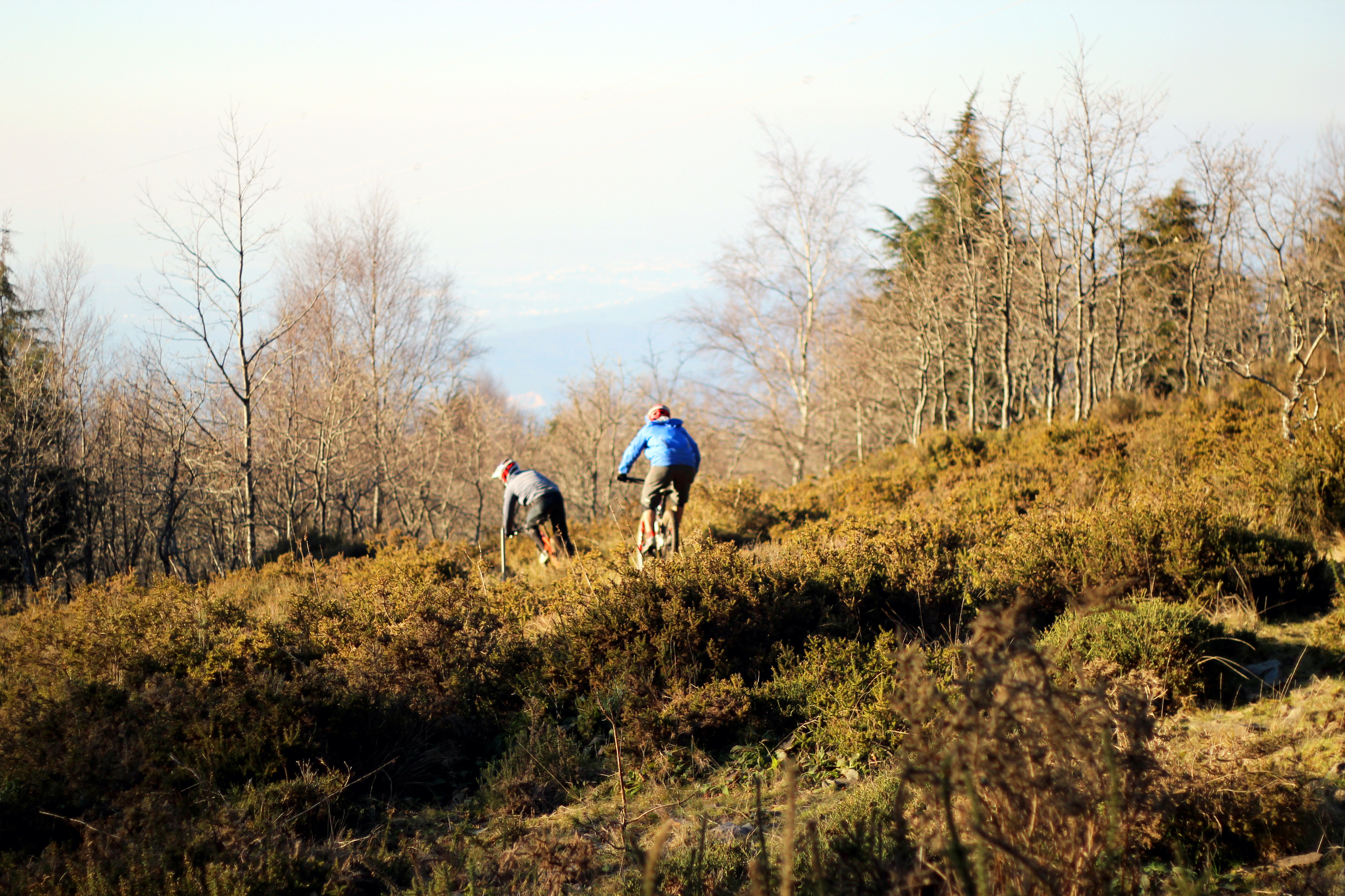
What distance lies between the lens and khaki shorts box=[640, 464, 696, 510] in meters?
8.15

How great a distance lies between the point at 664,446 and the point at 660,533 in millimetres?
1142

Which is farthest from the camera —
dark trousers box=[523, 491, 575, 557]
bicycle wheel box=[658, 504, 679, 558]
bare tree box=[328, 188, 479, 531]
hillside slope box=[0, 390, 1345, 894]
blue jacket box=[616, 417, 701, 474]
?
bare tree box=[328, 188, 479, 531]

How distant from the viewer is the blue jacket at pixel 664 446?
8.13 m

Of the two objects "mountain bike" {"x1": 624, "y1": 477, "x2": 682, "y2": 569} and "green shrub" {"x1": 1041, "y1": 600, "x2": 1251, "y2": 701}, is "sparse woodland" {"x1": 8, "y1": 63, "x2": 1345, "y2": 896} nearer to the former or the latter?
"green shrub" {"x1": 1041, "y1": 600, "x2": 1251, "y2": 701}

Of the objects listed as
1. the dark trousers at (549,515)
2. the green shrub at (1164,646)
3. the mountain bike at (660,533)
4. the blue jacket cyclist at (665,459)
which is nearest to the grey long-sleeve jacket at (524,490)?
the dark trousers at (549,515)

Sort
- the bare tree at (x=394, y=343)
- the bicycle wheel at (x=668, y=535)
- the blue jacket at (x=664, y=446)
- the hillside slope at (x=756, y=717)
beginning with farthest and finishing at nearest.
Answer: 1. the bare tree at (x=394, y=343)
2. the bicycle wheel at (x=668, y=535)
3. the blue jacket at (x=664, y=446)
4. the hillside slope at (x=756, y=717)

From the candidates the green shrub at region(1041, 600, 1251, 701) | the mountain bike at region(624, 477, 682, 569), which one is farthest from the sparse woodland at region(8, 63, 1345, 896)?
the mountain bike at region(624, 477, 682, 569)

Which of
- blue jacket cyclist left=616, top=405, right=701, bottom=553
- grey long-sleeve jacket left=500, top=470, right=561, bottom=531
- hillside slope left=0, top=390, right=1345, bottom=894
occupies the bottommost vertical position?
hillside slope left=0, top=390, right=1345, bottom=894

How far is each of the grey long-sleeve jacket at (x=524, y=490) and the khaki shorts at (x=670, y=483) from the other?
1.55 m

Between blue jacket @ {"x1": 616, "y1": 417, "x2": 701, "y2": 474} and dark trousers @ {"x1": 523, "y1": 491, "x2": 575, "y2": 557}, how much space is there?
1.57 meters

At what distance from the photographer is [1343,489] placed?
5918 millimetres

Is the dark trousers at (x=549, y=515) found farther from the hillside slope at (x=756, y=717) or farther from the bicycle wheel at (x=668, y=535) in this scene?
the hillside slope at (x=756, y=717)

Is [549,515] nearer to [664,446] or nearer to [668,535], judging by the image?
[668,535]

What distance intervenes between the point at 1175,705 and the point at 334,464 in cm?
2583
